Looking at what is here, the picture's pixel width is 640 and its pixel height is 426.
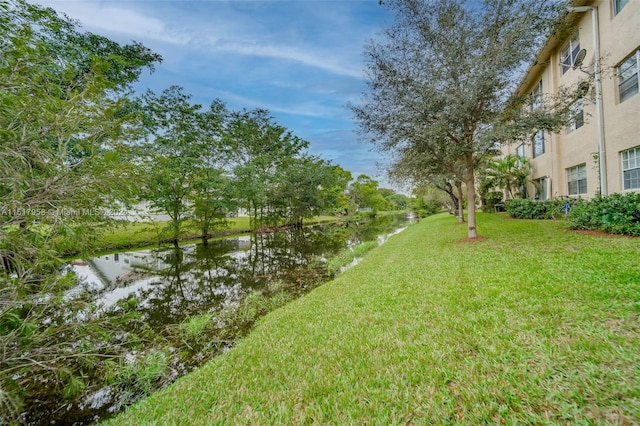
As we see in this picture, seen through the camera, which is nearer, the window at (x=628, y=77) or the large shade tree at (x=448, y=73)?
the large shade tree at (x=448, y=73)

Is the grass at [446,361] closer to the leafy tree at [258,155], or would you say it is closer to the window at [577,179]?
the window at [577,179]

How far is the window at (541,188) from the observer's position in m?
14.8

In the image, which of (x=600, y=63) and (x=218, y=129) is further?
(x=218, y=129)

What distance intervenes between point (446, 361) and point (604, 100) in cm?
1346

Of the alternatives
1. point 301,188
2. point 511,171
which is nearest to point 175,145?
point 301,188

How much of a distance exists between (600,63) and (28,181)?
618 inches

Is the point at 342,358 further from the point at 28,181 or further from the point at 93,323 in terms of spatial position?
the point at 28,181

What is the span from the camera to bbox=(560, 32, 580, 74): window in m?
11.1

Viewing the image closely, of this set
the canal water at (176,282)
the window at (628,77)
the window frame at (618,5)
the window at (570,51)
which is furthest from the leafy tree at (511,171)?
the canal water at (176,282)

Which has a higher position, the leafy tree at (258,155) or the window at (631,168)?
the leafy tree at (258,155)

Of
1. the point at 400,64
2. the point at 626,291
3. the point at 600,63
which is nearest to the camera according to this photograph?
the point at 626,291

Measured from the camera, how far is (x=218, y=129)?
785 inches

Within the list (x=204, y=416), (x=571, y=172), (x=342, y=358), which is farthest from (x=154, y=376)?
(x=571, y=172)

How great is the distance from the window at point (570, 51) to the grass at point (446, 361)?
12.1 m
